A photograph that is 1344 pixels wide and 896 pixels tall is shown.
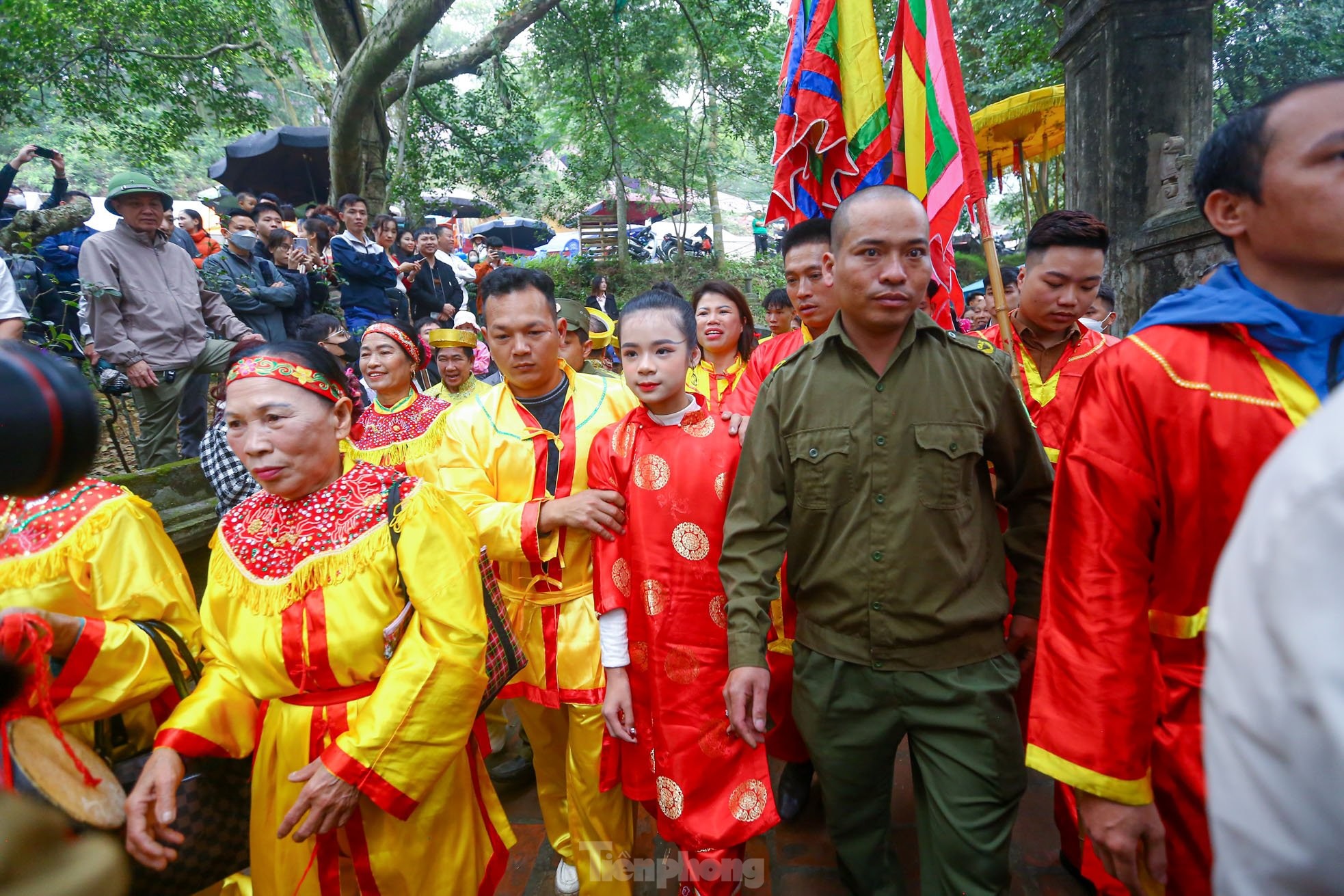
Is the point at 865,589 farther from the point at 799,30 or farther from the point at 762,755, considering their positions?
the point at 799,30

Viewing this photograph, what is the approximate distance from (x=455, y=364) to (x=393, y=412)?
0.71 m

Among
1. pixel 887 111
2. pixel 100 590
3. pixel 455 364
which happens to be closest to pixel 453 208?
pixel 455 364

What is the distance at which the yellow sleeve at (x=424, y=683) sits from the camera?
5.54 feet

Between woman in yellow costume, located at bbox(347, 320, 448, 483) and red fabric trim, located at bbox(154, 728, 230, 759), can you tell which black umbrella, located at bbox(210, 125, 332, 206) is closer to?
woman in yellow costume, located at bbox(347, 320, 448, 483)

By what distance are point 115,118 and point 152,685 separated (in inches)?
389

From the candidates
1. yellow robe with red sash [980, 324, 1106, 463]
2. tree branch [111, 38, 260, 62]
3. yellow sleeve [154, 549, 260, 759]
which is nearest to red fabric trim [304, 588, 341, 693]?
yellow sleeve [154, 549, 260, 759]

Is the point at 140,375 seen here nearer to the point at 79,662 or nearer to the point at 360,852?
the point at 79,662

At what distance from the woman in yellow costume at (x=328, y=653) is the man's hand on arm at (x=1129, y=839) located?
56.8 inches

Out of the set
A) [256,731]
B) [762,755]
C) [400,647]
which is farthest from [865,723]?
[256,731]

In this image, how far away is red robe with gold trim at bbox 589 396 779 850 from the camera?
2090 millimetres

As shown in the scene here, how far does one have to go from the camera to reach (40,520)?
1.91 meters

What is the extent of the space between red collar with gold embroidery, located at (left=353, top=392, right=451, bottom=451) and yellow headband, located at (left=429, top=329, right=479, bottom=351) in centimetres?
54

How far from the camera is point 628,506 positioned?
7.56ft

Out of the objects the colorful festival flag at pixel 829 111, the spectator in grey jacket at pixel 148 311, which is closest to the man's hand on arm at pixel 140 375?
the spectator in grey jacket at pixel 148 311
